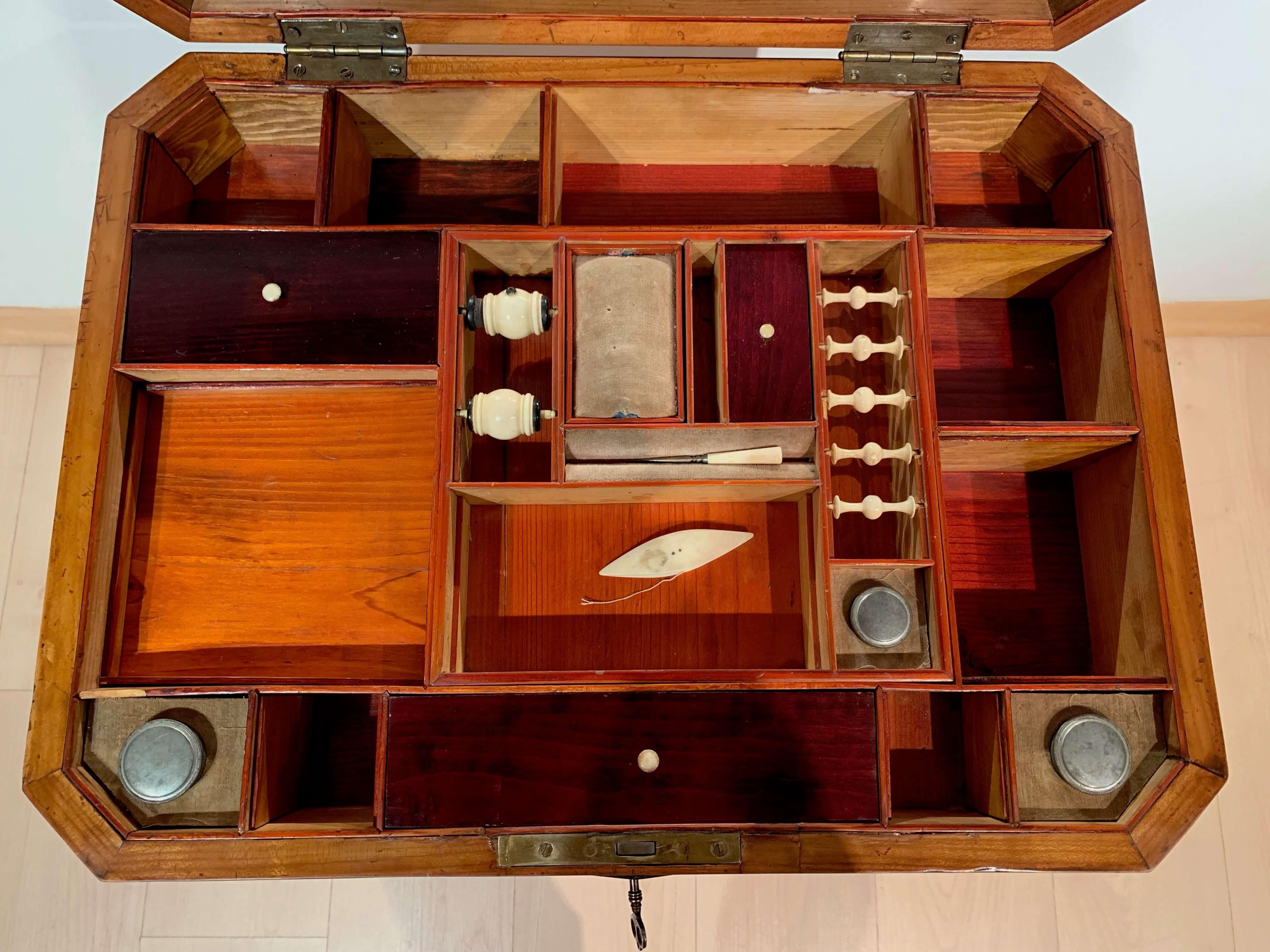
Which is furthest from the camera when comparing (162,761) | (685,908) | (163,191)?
(685,908)

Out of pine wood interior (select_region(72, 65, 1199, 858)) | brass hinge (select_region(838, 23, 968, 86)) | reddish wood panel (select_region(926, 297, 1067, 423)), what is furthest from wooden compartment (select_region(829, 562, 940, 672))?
brass hinge (select_region(838, 23, 968, 86))

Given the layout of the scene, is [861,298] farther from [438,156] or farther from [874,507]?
[438,156]

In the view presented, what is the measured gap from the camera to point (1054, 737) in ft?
3.35

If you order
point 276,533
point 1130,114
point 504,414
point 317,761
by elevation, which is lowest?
point 317,761

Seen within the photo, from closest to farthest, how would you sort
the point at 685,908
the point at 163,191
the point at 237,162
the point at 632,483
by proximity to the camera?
the point at 632,483 → the point at 163,191 → the point at 237,162 → the point at 685,908

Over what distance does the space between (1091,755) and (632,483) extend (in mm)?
668

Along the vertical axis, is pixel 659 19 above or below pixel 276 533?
above

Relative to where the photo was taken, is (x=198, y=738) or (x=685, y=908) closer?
(x=198, y=738)

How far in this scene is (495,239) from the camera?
46.3 inches

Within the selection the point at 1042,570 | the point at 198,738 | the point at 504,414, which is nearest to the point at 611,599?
the point at 504,414

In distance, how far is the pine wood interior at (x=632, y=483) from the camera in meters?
1.02

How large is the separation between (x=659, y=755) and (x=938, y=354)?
778 mm

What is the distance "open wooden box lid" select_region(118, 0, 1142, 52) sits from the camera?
113cm

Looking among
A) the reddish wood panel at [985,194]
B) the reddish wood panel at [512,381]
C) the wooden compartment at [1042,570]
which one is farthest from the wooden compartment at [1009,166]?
the reddish wood panel at [512,381]
